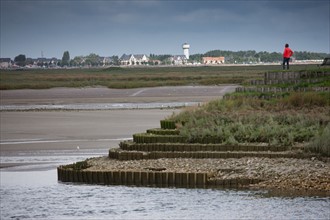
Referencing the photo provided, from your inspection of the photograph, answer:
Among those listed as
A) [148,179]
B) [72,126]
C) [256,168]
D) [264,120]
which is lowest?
[72,126]

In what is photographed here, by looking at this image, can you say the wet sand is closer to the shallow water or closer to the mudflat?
the mudflat

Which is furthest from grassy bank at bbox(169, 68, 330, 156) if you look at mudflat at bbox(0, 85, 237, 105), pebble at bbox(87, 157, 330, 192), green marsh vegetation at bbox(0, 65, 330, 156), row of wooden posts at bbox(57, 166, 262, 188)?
mudflat at bbox(0, 85, 237, 105)

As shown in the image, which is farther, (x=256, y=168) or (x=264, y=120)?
(x=264, y=120)

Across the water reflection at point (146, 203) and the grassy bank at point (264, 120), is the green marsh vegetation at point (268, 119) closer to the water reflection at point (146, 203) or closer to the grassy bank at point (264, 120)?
the grassy bank at point (264, 120)

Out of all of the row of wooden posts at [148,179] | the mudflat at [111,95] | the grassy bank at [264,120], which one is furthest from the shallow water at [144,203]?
the mudflat at [111,95]

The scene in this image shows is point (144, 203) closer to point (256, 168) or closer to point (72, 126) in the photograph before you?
point (256, 168)

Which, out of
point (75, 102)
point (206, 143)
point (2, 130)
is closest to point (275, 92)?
point (206, 143)

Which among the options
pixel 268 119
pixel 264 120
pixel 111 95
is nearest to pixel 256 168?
pixel 268 119

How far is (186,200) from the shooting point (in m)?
26.6

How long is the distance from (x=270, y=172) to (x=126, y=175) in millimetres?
4405

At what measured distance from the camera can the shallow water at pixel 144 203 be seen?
976 inches

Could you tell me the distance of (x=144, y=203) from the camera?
26.4m

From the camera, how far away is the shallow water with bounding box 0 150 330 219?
2478cm

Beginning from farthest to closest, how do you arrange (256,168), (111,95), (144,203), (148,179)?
(111,95) → (256,168) → (148,179) → (144,203)
